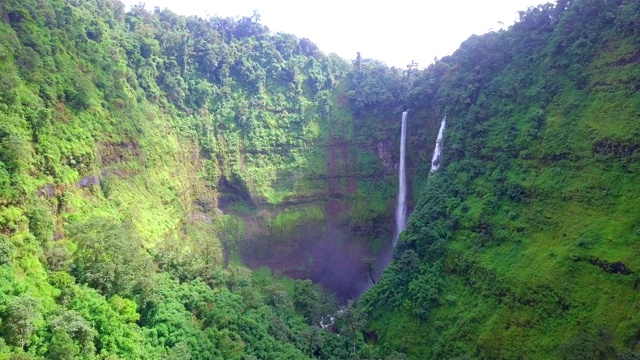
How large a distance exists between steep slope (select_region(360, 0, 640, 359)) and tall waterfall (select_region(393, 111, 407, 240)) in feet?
22.9

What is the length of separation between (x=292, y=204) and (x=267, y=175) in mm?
3881

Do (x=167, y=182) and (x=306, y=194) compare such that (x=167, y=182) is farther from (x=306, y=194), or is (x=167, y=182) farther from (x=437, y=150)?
(x=437, y=150)

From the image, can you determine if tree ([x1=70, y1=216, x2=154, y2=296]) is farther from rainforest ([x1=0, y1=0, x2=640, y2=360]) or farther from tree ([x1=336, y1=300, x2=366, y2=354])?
tree ([x1=336, y1=300, x2=366, y2=354])

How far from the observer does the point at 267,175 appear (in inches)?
1896

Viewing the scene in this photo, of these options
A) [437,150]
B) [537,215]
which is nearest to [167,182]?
[437,150]

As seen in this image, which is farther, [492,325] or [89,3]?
[89,3]

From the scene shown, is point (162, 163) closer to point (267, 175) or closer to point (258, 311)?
point (267, 175)

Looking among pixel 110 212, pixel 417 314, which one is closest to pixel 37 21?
pixel 110 212

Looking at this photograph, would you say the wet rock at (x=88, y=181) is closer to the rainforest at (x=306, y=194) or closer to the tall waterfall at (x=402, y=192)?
the rainforest at (x=306, y=194)

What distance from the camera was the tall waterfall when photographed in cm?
4575

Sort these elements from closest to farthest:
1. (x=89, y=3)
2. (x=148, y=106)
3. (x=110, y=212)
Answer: (x=110, y=212), (x=148, y=106), (x=89, y=3)

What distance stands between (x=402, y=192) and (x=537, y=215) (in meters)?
18.1

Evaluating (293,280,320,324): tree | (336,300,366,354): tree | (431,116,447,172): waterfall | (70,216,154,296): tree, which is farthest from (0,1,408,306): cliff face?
(336,300,366,354): tree

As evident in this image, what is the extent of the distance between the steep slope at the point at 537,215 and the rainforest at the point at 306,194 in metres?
0.14
